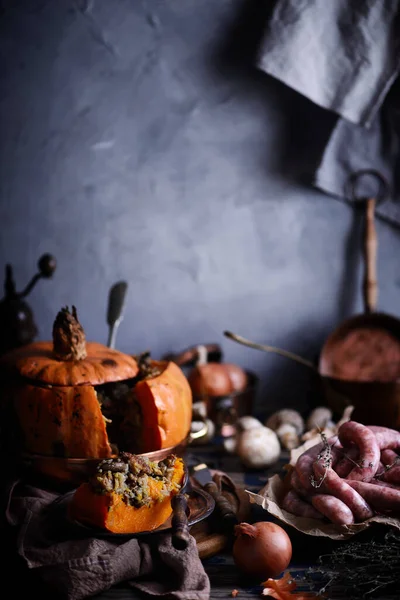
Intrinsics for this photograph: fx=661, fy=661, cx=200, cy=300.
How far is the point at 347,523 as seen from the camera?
5.41ft

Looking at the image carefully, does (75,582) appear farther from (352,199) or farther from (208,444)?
(352,199)

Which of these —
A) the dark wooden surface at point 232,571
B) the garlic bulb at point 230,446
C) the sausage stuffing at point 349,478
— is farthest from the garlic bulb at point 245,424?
the sausage stuffing at point 349,478

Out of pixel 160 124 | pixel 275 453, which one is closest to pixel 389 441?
pixel 275 453

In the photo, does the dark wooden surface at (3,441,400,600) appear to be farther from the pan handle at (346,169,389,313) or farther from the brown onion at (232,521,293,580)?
the pan handle at (346,169,389,313)

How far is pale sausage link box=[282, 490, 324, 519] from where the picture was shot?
173 cm

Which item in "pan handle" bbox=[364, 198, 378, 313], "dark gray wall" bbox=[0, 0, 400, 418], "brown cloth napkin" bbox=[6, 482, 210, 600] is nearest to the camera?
"brown cloth napkin" bbox=[6, 482, 210, 600]

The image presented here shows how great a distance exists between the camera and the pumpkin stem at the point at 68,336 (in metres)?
1.93

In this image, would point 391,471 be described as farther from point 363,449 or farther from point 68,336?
point 68,336

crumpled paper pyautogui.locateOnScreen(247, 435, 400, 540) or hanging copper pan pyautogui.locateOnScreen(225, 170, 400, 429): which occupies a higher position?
hanging copper pan pyautogui.locateOnScreen(225, 170, 400, 429)

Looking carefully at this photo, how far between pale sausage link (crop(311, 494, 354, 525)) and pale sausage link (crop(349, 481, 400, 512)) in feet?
0.21

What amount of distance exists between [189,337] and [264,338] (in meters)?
0.34

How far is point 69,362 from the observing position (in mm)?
1935

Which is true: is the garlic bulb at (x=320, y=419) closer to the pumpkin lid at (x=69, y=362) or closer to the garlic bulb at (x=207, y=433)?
the garlic bulb at (x=207, y=433)

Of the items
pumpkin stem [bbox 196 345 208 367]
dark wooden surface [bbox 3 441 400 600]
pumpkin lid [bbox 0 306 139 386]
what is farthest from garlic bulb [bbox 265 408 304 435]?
pumpkin lid [bbox 0 306 139 386]
